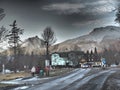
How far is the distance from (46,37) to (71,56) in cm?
3637

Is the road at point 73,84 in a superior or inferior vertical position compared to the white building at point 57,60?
inferior

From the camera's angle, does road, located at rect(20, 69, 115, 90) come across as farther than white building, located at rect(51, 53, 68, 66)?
No

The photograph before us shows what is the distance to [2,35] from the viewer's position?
59.6 meters

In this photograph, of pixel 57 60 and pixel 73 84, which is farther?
pixel 57 60

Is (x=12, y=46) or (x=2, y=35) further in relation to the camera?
(x=12, y=46)

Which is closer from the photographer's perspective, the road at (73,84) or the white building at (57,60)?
the road at (73,84)

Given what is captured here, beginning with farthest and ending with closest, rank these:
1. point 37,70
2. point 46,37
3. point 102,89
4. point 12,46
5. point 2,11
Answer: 1. point 46,37
2. point 12,46
3. point 2,11
4. point 37,70
5. point 102,89

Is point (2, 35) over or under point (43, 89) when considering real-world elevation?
over

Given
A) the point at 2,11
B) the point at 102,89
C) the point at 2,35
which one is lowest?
the point at 102,89

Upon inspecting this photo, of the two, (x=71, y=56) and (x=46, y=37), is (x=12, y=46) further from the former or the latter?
(x=71, y=56)

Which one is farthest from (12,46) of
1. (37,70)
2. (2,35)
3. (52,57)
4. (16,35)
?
(52,57)

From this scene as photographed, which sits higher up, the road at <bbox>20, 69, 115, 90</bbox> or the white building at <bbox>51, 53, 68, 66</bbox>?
the white building at <bbox>51, 53, 68, 66</bbox>

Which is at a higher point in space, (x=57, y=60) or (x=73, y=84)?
(x=57, y=60)

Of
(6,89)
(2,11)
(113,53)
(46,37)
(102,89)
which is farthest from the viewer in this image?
(113,53)
